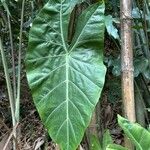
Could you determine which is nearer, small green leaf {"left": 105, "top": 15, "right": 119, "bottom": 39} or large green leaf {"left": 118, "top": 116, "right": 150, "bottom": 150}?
large green leaf {"left": 118, "top": 116, "right": 150, "bottom": 150}

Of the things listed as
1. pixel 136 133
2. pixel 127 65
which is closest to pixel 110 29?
pixel 127 65

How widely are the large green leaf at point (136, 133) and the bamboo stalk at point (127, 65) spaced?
0.84 feet

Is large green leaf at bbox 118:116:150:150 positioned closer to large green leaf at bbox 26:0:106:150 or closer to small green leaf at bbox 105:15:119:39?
Answer: large green leaf at bbox 26:0:106:150

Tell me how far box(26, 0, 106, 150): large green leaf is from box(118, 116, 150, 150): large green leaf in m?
0.25

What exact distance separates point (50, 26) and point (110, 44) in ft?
3.05

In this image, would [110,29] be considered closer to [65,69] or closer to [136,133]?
[65,69]

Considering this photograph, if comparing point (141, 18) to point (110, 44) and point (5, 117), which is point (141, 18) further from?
point (5, 117)

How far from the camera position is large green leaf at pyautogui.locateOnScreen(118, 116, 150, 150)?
996mm

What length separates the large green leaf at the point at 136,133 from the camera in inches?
39.2

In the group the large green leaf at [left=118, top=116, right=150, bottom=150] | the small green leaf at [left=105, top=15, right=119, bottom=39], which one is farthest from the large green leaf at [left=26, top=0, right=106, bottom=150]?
the large green leaf at [left=118, top=116, right=150, bottom=150]

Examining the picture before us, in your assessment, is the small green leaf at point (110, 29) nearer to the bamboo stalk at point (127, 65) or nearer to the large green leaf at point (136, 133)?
the bamboo stalk at point (127, 65)

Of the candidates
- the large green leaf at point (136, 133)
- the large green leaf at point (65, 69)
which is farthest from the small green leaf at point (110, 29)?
the large green leaf at point (136, 133)

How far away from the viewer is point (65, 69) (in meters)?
1.32

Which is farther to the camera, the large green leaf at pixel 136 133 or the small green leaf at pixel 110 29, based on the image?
the small green leaf at pixel 110 29
